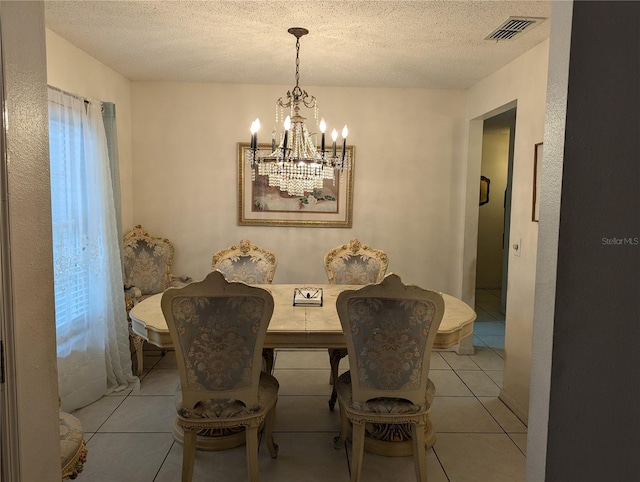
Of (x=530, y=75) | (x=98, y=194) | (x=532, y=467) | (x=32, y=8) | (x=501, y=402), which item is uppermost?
(x=530, y=75)

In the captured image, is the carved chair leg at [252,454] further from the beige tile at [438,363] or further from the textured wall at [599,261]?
the beige tile at [438,363]

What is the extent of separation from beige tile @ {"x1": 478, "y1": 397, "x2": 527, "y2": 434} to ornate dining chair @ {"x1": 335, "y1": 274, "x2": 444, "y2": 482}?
40.3 inches

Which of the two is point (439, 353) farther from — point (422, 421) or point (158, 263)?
point (158, 263)

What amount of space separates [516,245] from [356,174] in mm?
1657

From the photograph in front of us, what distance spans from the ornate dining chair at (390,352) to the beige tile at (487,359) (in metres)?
1.97

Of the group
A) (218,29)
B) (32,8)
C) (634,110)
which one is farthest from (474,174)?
(32,8)

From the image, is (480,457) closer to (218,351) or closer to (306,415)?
(306,415)

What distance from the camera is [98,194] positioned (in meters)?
3.36

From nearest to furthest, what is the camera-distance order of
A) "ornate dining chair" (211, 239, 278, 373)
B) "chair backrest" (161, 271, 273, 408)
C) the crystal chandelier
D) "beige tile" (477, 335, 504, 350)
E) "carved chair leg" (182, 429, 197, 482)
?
"chair backrest" (161, 271, 273, 408)
"carved chair leg" (182, 429, 197, 482)
the crystal chandelier
"ornate dining chair" (211, 239, 278, 373)
"beige tile" (477, 335, 504, 350)

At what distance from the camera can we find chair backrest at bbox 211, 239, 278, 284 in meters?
3.62

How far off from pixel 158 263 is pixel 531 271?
3.05 m

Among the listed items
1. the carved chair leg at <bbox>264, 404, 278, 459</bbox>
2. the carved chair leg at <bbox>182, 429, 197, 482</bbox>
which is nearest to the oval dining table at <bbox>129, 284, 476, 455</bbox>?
the carved chair leg at <bbox>264, 404, 278, 459</bbox>

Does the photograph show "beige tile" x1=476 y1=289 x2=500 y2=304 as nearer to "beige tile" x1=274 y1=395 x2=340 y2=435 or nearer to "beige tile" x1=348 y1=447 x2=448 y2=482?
"beige tile" x1=274 y1=395 x2=340 y2=435

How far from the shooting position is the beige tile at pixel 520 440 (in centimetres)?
277
